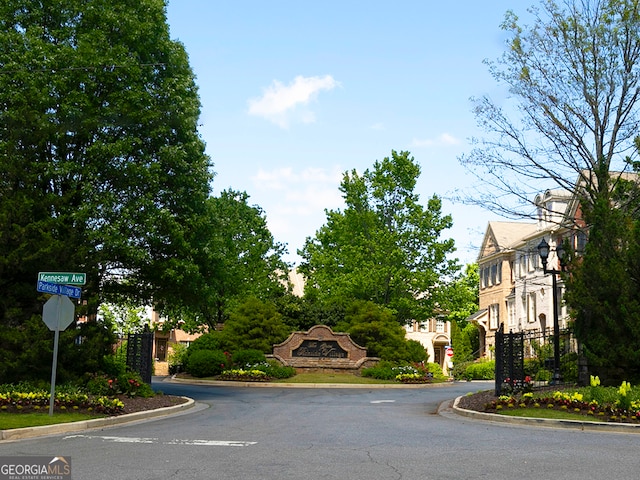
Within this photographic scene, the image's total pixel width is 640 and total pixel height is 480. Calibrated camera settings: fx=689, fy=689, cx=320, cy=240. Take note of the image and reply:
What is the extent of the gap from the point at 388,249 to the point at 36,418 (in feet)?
95.9

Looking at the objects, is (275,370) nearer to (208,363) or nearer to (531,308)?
(208,363)

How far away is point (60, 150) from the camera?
20.7 metres

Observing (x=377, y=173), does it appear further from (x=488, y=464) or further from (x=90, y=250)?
(x=488, y=464)

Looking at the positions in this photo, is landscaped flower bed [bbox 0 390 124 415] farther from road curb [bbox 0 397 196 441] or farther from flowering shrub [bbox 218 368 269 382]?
flowering shrub [bbox 218 368 269 382]

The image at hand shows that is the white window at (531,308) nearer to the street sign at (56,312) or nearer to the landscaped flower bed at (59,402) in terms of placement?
the landscaped flower bed at (59,402)

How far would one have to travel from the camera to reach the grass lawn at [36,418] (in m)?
12.9

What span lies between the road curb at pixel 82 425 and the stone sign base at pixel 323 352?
1704cm

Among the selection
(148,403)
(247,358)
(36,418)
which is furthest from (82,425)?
(247,358)

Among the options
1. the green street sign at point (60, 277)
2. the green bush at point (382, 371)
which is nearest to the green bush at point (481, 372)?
the green bush at point (382, 371)

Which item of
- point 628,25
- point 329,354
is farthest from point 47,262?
point 329,354

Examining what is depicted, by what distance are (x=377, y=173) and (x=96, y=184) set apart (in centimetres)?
2486

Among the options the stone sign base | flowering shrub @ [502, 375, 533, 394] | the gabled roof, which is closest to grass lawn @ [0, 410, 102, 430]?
flowering shrub @ [502, 375, 533, 394]

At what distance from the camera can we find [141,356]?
21.2 metres

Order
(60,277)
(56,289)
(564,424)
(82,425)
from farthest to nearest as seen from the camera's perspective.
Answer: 1. (60,277)
2. (56,289)
3. (564,424)
4. (82,425)
